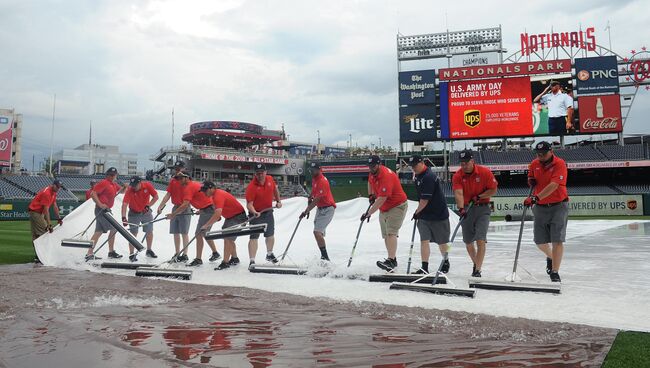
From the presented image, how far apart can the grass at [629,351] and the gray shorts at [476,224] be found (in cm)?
256

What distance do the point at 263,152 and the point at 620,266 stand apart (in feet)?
180

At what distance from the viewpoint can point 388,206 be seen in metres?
6.84

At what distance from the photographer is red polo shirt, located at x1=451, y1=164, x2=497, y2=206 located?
5.96m

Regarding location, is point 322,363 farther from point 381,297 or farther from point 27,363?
point 381,297

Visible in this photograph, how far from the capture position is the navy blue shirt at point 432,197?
21.0 feet

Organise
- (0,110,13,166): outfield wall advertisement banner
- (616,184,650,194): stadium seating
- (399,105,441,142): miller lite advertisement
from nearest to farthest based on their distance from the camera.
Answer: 1. (616,184,650,194): stadium seating
2. (399,105,441,142): miller lite advertisement
3. (0,110,13,166): outfield wall advertisement banner

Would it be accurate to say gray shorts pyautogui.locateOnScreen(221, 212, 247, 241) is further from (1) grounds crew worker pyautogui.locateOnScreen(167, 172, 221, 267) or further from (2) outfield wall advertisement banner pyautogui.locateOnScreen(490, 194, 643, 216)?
(2) outfield wall advertisement banner pyautogui.locateOnScreen(490, 194, 643, 216)

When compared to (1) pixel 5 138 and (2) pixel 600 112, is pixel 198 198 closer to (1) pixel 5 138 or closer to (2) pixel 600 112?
(2) pixel 600 112

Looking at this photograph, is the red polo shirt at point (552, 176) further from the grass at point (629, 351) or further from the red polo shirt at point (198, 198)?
the red polo shirt at point (198, 198)

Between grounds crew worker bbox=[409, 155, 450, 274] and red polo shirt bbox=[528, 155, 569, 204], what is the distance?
126 cm

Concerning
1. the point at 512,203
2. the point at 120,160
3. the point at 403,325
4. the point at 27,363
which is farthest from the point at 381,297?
the point at 120,160

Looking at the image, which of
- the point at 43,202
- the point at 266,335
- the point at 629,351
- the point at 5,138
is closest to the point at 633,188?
the point at 629,351

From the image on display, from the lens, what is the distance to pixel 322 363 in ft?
9.30

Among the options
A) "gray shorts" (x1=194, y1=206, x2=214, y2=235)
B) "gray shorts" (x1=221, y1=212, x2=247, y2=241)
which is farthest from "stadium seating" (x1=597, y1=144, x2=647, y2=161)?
"gray shorts" (x1=194, y1=206, x2=214, y2=235)
